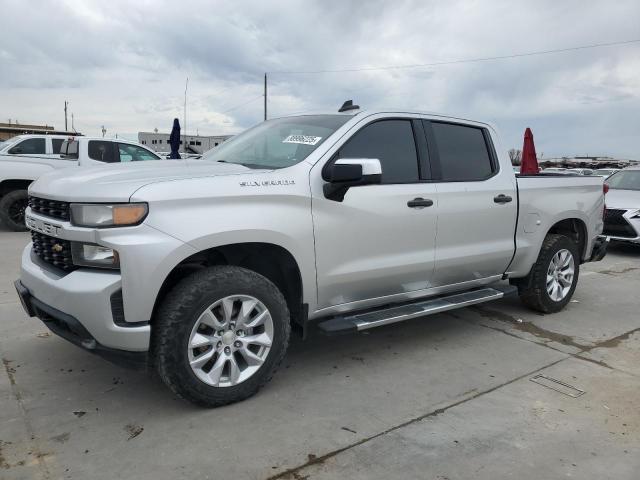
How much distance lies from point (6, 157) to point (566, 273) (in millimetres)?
9344

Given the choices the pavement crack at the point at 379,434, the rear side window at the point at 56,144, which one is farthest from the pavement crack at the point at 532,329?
the rear side window at the point at 56,144

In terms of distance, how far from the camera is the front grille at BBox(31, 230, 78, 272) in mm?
2893

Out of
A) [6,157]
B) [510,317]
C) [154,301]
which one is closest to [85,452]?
[154,301]

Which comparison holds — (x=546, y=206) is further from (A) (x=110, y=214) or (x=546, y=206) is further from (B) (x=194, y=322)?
(A) (x=110, y=214)

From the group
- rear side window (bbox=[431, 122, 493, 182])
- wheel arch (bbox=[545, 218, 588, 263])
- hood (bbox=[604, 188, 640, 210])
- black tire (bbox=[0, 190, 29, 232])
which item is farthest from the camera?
black tire (bbox=[0, 190, 29, 232])

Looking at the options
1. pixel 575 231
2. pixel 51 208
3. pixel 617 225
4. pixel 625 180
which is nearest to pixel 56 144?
pixel 51 208

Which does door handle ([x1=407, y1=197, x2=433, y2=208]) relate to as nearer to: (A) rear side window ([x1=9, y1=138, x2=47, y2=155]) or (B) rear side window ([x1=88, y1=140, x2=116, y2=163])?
(B) rear side window ([x1=88, y1=140, x2=116, y2=163])

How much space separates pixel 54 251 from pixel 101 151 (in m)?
7.66

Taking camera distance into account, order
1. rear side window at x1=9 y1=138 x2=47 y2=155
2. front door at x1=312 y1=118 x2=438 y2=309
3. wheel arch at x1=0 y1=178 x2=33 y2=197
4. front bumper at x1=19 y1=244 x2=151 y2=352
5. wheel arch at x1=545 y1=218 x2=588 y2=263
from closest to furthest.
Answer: front bumper at x1=19 y1=244 x2=151 y2=352 < front door at x1=312 y1=118 x2=438 y2=309 < wheel arch at x1=545 y1=218 x2=588 y2=263 < wheel arch at x1=0 y1=178 x2=33 y2=197 < rear side window at x1=9 y1=138 x2=47 y2=155

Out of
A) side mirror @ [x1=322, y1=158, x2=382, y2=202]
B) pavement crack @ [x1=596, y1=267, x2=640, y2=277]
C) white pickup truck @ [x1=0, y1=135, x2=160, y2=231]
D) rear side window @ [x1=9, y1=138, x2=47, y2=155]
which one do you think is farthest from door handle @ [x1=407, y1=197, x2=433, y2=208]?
rear side window @ [x1=9, y1=138, x2=47, y2=155]

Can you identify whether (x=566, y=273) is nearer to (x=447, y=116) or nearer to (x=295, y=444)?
(x=447, y=116)

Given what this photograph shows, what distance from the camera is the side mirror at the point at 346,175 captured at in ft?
10.5

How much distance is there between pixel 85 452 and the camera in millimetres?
2643

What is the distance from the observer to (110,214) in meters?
2.72
